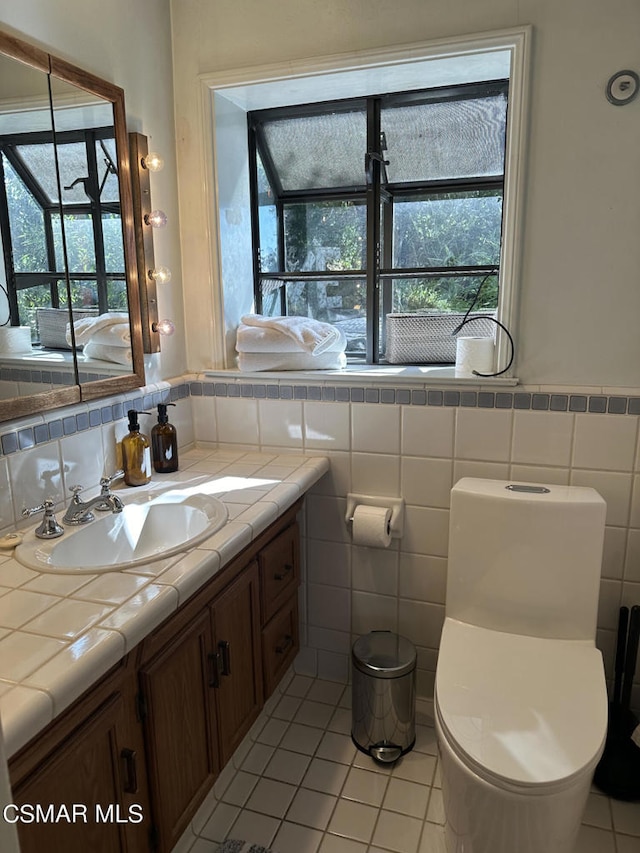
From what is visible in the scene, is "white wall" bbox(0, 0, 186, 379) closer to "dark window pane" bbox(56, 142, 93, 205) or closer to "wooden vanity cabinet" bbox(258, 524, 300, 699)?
"dark window pane" bbox(56, 142, 93, 205)

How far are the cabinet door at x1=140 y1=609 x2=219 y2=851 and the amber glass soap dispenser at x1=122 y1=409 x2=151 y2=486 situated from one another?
52 cm

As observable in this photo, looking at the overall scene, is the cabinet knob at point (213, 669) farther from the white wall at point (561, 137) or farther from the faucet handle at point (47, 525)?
the white wall at point (561, 137)

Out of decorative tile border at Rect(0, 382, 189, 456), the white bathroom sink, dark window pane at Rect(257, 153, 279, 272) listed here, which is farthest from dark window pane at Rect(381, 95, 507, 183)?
the white bathroom sink

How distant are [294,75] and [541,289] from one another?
974 millimetres

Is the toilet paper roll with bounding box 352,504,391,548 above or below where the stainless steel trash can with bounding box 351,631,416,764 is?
above

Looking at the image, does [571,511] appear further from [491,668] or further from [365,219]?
[365,219]

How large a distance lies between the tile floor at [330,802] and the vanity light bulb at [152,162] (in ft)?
5.84

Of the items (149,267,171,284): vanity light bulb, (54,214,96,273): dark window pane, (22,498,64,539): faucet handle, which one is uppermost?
(54,214,96,273): dark window pane

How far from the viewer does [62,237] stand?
4.84 feet

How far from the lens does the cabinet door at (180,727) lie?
47.1 inches

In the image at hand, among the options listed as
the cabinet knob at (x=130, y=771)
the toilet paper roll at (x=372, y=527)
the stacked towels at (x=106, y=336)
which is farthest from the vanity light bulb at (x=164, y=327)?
the cabinet knob at (x=130, y=771)

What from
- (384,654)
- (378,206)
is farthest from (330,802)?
(378,206)

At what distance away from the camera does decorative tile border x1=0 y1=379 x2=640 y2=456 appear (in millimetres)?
1471

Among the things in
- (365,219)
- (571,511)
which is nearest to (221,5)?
(365,219)
